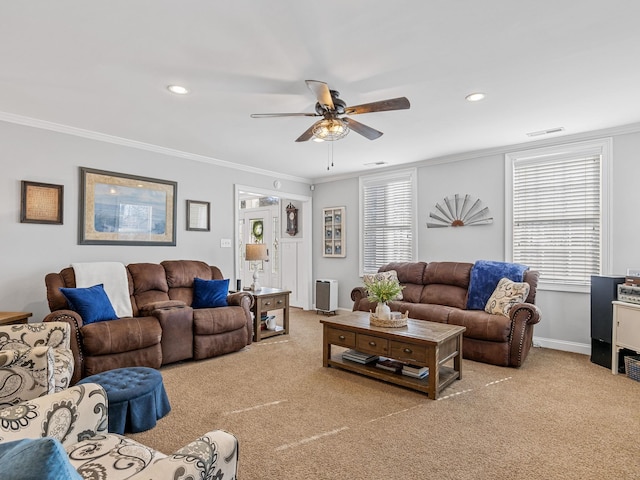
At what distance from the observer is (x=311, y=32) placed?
2135mm

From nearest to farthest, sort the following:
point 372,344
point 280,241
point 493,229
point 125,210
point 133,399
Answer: point 133,399 → point 372,344 → point 125,210 → point 493,229 → point 280,241

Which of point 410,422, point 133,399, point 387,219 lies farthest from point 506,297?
point 133,399

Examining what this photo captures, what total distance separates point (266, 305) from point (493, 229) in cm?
329

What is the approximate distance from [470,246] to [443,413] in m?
2.95

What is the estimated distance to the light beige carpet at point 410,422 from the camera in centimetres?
199

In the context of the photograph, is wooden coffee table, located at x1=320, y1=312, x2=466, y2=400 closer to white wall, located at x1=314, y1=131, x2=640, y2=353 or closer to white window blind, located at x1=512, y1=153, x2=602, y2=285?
white wall, located at x1=314, y1=131, x2=640, y2=353

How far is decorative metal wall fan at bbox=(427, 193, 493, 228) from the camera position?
16.1ft

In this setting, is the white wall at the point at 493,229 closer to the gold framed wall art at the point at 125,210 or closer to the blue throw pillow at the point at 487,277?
the blue throw pillow at the point at 487,277

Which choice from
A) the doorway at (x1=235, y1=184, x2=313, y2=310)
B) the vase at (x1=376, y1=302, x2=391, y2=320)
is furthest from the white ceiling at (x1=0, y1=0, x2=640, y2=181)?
the doorway at (x1=235, y1=184, x2=313, y2=310)

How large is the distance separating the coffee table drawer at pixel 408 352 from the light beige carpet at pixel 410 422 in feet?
0.93

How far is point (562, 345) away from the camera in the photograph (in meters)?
4.27

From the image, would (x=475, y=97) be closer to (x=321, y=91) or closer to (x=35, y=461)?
(x=321, y=91)

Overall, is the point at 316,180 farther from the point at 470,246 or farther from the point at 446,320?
the point at 446,320

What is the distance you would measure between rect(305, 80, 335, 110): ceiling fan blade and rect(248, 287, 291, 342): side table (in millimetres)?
2906
